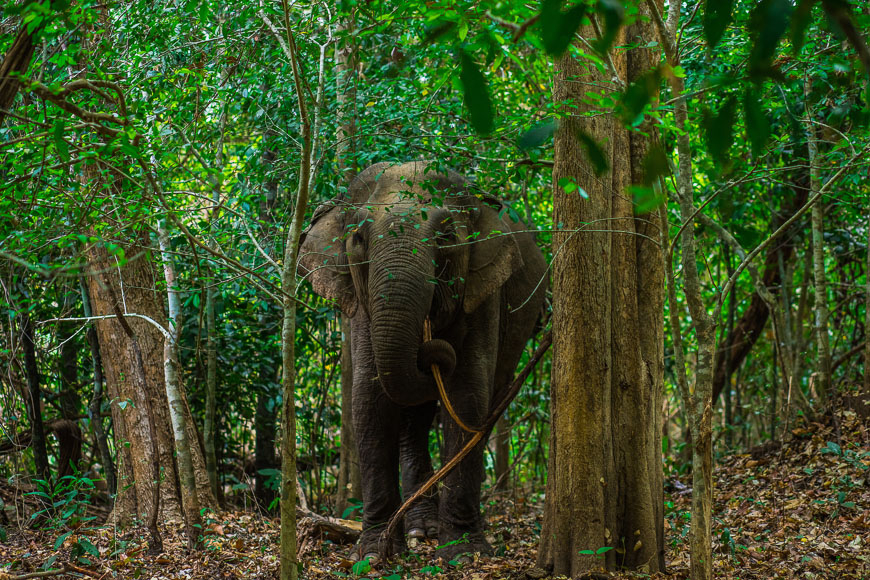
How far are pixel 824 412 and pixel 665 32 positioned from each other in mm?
6188

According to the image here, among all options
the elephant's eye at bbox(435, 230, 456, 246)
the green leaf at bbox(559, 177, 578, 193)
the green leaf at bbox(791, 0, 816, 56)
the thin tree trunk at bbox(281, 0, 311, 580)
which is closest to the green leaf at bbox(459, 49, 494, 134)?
the green leaf at bbox(791, 0, 816, 56)

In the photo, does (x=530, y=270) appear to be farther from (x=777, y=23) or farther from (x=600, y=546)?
(x=777, y=23)

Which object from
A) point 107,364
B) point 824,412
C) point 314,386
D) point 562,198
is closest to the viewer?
point 562,198

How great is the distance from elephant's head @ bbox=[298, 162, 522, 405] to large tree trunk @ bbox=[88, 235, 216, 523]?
150 centimetres

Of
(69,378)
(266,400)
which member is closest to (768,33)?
(266,400)

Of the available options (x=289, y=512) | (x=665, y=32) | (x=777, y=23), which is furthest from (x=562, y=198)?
(x=777, y=23)

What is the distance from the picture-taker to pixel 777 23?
1.56 m

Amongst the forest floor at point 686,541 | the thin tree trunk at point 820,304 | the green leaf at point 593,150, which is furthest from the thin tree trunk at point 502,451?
the green leaf at point 593,150

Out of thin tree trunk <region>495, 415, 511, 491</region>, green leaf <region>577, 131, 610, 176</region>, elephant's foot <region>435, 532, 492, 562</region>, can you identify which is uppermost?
green leaf <region>577, 131, 610, 176</region>

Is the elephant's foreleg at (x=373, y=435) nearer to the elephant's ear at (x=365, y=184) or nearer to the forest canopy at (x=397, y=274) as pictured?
the forest canopy at (x=397, y=274)

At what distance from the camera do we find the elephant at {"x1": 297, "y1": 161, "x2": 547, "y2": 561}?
6688 mm

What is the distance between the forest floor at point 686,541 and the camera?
5672 millimetres

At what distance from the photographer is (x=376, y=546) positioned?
22.3 feet

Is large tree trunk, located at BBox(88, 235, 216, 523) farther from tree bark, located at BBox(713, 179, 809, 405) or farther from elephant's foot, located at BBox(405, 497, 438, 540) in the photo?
tree bark, located at BBox(713, 179, 809, 405)
